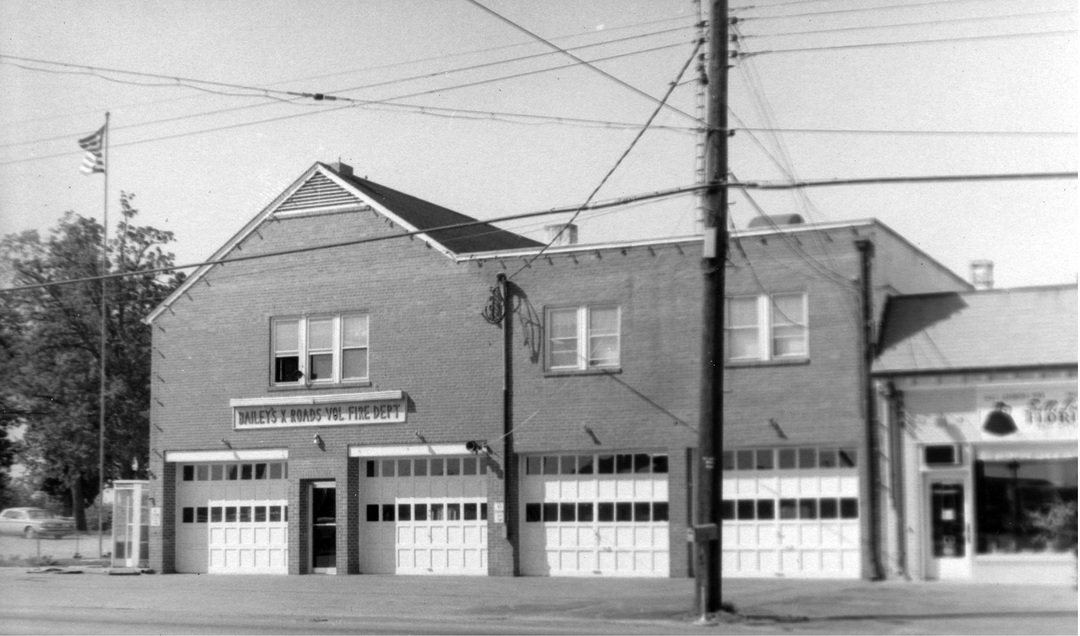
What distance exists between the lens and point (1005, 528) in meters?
21.8

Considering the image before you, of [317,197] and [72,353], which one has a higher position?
[317,197]

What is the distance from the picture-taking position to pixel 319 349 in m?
29.7

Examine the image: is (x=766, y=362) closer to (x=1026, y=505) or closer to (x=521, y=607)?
(x=1026, y=505)

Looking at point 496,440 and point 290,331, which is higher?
point 290,331

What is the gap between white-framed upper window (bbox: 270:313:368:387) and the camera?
1153 inches

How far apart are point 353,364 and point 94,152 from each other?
9.41 meters

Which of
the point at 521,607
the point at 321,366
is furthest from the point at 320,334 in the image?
the point at 521,607

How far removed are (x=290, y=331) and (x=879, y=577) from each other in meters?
14.6

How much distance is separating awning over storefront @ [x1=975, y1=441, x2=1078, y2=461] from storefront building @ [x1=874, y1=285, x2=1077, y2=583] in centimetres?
2

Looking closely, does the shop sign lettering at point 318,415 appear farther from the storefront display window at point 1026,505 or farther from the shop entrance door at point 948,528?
the storefront display window at point 1026,505

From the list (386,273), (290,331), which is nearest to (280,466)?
(290,331)

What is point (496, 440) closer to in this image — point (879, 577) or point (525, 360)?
point (525, 360)

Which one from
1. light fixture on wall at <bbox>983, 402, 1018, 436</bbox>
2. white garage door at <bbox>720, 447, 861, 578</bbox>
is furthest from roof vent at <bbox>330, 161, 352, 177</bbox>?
light fixture on wall at <bbox>983, 402, 1018, 436</bbox>

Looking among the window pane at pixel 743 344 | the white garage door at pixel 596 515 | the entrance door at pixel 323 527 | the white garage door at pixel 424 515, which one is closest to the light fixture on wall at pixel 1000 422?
the window pane at pixel 743 344
